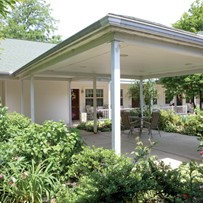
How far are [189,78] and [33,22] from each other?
2786cm

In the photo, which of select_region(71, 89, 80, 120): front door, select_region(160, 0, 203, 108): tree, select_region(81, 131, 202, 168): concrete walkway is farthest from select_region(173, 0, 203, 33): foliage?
select_region(81, 131, 202, 168): concrete walkway

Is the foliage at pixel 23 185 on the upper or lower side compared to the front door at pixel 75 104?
lower

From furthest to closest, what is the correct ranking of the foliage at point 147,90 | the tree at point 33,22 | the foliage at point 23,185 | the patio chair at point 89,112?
1. the tree at point 33,22
2. the patio chair at point 89,112
3. the foliage at point 147,90
4. the foliage at point 23,185

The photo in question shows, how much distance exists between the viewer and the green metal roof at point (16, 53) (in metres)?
12.6

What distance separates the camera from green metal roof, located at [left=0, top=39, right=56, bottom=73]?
41.3 feet

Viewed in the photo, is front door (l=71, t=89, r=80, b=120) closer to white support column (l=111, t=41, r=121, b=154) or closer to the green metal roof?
the green metal roof

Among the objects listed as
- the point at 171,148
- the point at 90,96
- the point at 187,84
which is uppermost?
the point at 187,84

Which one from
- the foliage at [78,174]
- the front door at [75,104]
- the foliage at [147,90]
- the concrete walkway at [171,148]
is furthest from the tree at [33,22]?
the foliage at [78,174]

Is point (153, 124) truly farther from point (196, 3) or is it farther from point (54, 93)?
point (196, 3)

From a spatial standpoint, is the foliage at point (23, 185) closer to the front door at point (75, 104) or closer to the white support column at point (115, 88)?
the white support column at point (115, 88)

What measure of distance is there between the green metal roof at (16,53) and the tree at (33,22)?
17174 mm

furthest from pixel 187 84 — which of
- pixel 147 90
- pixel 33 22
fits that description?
pixel 33 22

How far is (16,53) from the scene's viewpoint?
14.9 metres

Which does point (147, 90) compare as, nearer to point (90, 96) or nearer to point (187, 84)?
point (187, 84)
